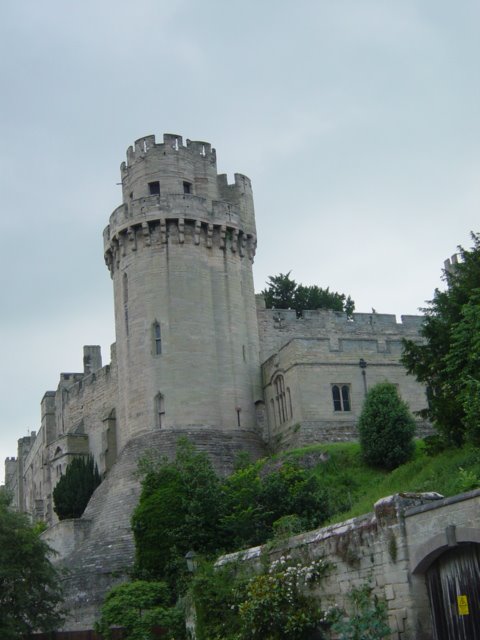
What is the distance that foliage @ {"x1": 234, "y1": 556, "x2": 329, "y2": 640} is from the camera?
19.1 metres

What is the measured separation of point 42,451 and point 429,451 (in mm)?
38593

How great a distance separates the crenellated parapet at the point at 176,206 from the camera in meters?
44.8

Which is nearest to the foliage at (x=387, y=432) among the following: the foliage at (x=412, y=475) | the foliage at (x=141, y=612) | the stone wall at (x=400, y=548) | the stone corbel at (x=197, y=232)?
the foliage at (x=412, y=475)

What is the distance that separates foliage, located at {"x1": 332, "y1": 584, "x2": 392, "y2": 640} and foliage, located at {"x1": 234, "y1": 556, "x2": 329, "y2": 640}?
1.19 meters

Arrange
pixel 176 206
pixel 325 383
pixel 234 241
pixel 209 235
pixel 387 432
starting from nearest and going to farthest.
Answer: pixel 387 432 < pixel 325 383 < pixel 176 206 < pixel 209 235 < pixel 234 241

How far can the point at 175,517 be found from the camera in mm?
33219

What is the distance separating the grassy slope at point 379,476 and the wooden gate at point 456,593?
2013 millimetres

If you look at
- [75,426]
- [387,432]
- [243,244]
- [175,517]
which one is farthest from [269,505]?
[75,426]

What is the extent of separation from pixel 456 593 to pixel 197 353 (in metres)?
28.0

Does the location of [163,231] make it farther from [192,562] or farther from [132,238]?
[192,562]

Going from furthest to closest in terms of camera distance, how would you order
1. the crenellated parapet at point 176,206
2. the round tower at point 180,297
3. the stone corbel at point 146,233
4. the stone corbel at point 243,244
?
the stone corbel at point 243,244 → the crenellated parapet at point 176,206 → the stone corbel at point 146,233 → the round tower at point 180,297

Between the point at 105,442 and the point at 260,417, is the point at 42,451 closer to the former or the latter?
the point at 105,442

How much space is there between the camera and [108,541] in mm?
38562

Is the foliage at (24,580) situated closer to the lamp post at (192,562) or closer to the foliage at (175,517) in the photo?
the foliage at (175,517)
